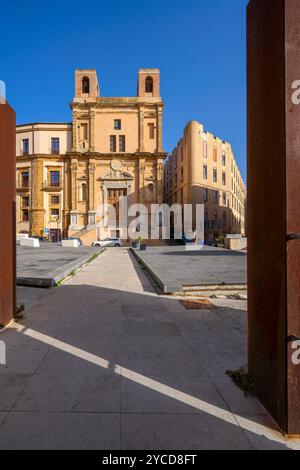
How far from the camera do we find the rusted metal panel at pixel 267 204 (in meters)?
2.31

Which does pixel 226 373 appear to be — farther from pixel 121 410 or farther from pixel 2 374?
pixel 2 374

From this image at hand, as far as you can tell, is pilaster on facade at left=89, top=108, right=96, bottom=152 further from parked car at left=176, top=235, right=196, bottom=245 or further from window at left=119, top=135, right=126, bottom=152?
parked car at left=176, top=235, right=196, bottom=245

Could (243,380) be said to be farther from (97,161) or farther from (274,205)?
(97,161)

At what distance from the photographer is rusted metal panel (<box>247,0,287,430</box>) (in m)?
2.31

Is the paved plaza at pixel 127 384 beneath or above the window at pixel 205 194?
beneath

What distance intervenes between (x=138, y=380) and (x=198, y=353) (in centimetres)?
114

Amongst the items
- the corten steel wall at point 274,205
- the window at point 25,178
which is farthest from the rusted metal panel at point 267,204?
the window at point 25,178

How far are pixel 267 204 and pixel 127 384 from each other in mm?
2535

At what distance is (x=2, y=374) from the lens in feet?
10.3

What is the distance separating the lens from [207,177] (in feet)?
136

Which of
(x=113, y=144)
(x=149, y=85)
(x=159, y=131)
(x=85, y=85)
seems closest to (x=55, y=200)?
(x=113, y=144)

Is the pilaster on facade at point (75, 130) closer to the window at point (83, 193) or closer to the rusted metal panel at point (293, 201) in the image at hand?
the window at point (83, 193)

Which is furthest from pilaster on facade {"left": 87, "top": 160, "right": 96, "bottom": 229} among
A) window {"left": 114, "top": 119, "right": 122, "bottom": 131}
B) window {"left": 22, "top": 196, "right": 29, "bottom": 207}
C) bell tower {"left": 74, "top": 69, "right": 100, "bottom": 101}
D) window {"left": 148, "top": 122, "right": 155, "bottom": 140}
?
window {"left": 22, "top": 196, "right": 29, "bottom": 207}

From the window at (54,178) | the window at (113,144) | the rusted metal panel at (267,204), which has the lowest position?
the rusted metal panel at (267,204)
